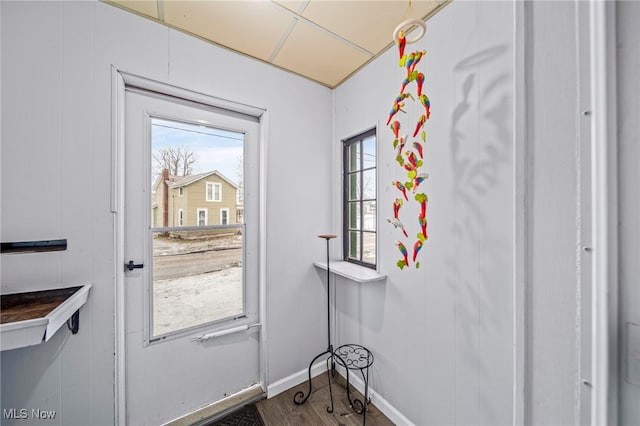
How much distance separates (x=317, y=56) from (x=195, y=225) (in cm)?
147

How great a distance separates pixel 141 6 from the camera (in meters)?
1.37

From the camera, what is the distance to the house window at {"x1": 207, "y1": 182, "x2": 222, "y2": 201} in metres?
1.72

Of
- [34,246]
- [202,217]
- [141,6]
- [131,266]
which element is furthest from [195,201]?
[141,6]

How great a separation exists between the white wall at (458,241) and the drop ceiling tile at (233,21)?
738 mm

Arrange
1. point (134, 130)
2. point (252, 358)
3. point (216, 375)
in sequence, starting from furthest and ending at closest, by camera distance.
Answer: point (252, 358) → point (216, 375) → point (134, 130)

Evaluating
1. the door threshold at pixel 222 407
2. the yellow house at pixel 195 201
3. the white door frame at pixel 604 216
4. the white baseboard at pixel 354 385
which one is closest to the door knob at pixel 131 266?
the yellow house at pixel 195 201

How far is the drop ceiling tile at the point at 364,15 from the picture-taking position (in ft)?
4.35

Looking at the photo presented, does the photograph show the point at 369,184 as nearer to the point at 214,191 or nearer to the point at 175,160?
the point at 214,191

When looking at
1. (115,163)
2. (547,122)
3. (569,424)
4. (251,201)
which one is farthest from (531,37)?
(115,163)

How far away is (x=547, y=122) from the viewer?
1.87ft

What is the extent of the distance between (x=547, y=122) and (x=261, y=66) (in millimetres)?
1821

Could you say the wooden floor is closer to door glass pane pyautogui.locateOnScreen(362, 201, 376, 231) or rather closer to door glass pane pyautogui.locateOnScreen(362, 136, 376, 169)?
door glass pane pyautogui.locateOnScreen(362, 201, 376, 231)

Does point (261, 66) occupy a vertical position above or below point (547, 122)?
above

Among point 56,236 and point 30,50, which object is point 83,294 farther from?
point 30,50
